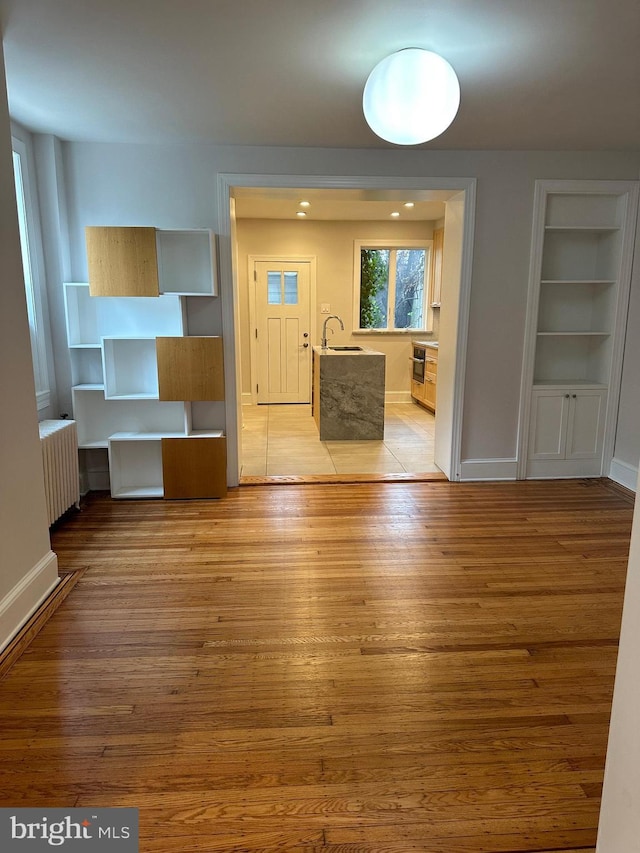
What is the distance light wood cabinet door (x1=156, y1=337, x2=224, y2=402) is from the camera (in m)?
4.02

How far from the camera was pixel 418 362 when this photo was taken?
7.88 m

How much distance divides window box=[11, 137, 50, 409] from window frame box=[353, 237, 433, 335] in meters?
4.91

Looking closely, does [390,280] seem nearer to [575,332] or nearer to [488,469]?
[575,332]

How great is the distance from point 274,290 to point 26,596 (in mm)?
6110

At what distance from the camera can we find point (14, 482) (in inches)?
97.9

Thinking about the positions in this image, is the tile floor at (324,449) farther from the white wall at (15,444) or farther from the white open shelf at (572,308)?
the white wall at (15,444)

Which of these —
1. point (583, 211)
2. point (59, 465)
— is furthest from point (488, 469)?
point (59, 465)

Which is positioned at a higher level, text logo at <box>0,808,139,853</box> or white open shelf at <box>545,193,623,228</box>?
white open shelf at <box>545,193,623,228</box>

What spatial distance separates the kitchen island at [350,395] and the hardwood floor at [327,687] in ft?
8.06

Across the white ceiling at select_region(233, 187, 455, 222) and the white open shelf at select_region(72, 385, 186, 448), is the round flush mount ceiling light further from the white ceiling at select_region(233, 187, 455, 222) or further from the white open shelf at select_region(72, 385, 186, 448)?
the white open shelf at select_region(72, 385, 186, 448)

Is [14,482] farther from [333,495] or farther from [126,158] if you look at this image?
[126,158]

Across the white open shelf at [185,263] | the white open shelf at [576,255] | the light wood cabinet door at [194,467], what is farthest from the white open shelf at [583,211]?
the light wood cabinet door at [194,467]

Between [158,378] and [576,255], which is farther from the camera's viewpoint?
[576,255]

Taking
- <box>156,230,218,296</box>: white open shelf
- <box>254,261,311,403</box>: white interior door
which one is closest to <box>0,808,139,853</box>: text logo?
<box>156,230,218,296</box>: white open shelf
